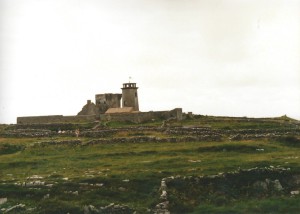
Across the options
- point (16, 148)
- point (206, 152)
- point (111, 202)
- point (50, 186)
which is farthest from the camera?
point (16, 148)

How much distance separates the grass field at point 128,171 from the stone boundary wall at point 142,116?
20.1 metres

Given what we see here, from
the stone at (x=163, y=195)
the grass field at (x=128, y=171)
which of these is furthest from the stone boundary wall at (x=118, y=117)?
the stone at (x=163, y=195)

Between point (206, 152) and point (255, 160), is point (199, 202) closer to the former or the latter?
point (255, 160)

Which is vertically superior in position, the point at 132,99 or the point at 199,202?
the point at 132,99

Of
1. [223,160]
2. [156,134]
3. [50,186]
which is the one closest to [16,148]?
[156,134]

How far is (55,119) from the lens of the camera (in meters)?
72.1

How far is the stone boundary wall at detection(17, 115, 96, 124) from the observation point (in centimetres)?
7038

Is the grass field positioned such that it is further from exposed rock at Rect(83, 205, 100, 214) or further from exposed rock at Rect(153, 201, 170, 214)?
exposed rock at Rect(153, 201, 170, 214)

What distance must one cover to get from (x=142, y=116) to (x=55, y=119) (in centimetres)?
1351

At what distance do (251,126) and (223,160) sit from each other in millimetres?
26690

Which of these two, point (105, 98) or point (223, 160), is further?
point (105, 98)

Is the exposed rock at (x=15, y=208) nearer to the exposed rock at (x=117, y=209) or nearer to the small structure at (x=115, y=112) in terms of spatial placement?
the exposed rock at (x=117, y=209)

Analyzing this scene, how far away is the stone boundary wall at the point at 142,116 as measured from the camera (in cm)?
6681

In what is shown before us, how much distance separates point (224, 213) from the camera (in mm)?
25031
